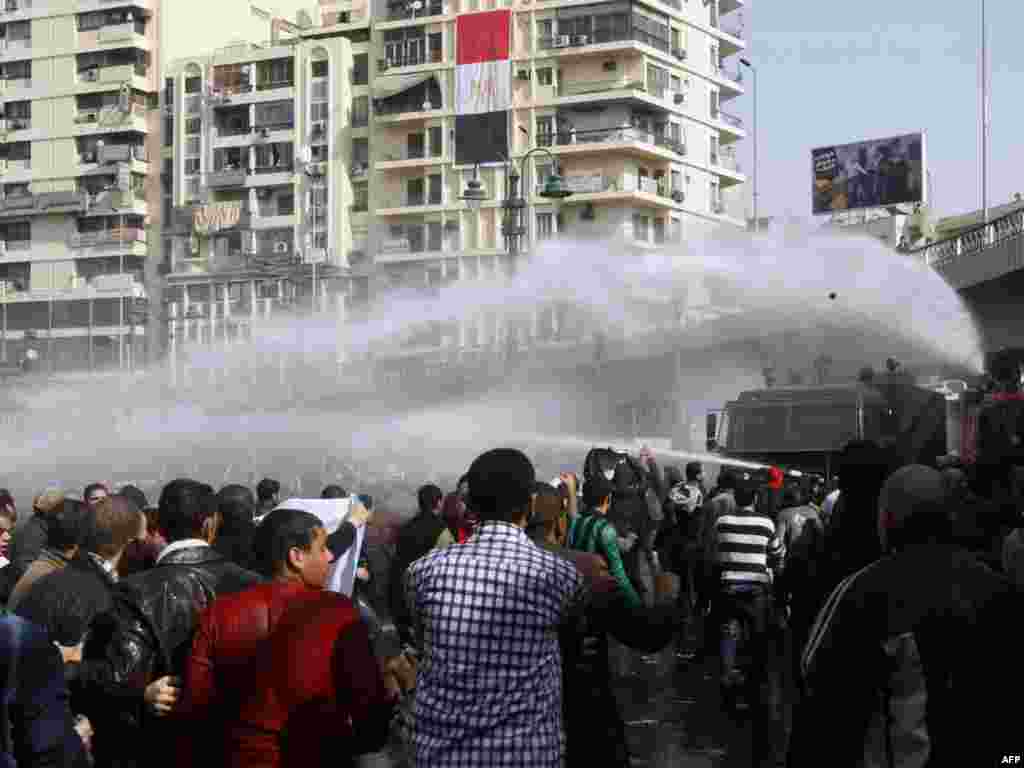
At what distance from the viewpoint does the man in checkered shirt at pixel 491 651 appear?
4.46 m

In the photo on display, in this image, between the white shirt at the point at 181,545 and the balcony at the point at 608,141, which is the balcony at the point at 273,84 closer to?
the balcony at the point at 608,141

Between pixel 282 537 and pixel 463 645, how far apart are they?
791 mm

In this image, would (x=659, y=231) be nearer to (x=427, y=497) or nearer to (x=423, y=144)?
(x=423, y=144)

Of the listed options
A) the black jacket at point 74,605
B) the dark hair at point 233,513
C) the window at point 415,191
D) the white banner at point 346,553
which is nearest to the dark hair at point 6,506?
the dark hair at point 233,513

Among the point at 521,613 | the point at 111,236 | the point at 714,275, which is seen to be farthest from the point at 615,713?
the point at 111,236

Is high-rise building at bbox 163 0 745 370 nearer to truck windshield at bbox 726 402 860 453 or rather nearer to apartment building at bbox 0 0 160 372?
apartment building at bbox 0 0 160 372

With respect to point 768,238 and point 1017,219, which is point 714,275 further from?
point 1017,219

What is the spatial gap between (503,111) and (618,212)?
7.42 m

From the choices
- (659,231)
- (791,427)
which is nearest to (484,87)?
(659,231)

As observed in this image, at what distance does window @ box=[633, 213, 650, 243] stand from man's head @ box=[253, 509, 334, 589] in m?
67.1

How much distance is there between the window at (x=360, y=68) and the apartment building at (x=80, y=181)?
11.6 m

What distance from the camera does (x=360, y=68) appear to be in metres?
78.4

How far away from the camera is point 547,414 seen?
57.1m

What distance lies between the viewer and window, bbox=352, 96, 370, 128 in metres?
77.4
